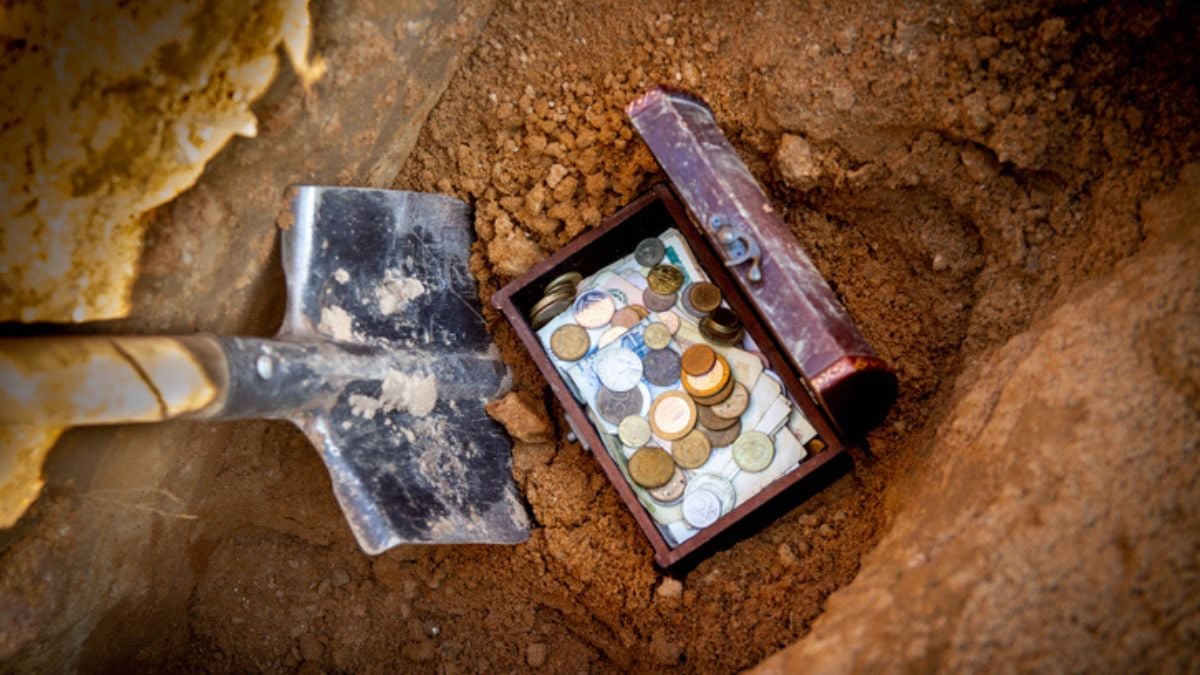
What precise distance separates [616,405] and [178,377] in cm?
140

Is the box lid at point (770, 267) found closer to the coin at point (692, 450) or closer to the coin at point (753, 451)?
the coin at point (753, 451)

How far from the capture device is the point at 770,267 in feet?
7.55

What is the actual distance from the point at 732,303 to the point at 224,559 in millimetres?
2001

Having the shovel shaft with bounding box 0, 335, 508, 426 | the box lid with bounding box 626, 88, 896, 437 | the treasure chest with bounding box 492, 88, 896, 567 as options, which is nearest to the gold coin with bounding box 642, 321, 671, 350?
the treasure chest with bounding box 492, 88, 896, 567

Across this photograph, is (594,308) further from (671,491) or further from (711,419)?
(671,491)

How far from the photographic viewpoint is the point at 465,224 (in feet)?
9.64

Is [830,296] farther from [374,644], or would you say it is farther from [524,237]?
[374,644]

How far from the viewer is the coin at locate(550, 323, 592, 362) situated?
2.86m

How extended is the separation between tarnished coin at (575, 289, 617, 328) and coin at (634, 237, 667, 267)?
19 cm

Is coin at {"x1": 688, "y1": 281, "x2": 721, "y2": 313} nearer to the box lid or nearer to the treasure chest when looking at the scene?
the treasure chest

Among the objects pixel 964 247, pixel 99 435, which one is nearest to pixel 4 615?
pixel 99 435

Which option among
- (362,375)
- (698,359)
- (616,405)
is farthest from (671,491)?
(362,375)

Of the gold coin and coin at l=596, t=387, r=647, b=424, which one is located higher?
the gold coin

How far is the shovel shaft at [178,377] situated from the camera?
1837 mm
